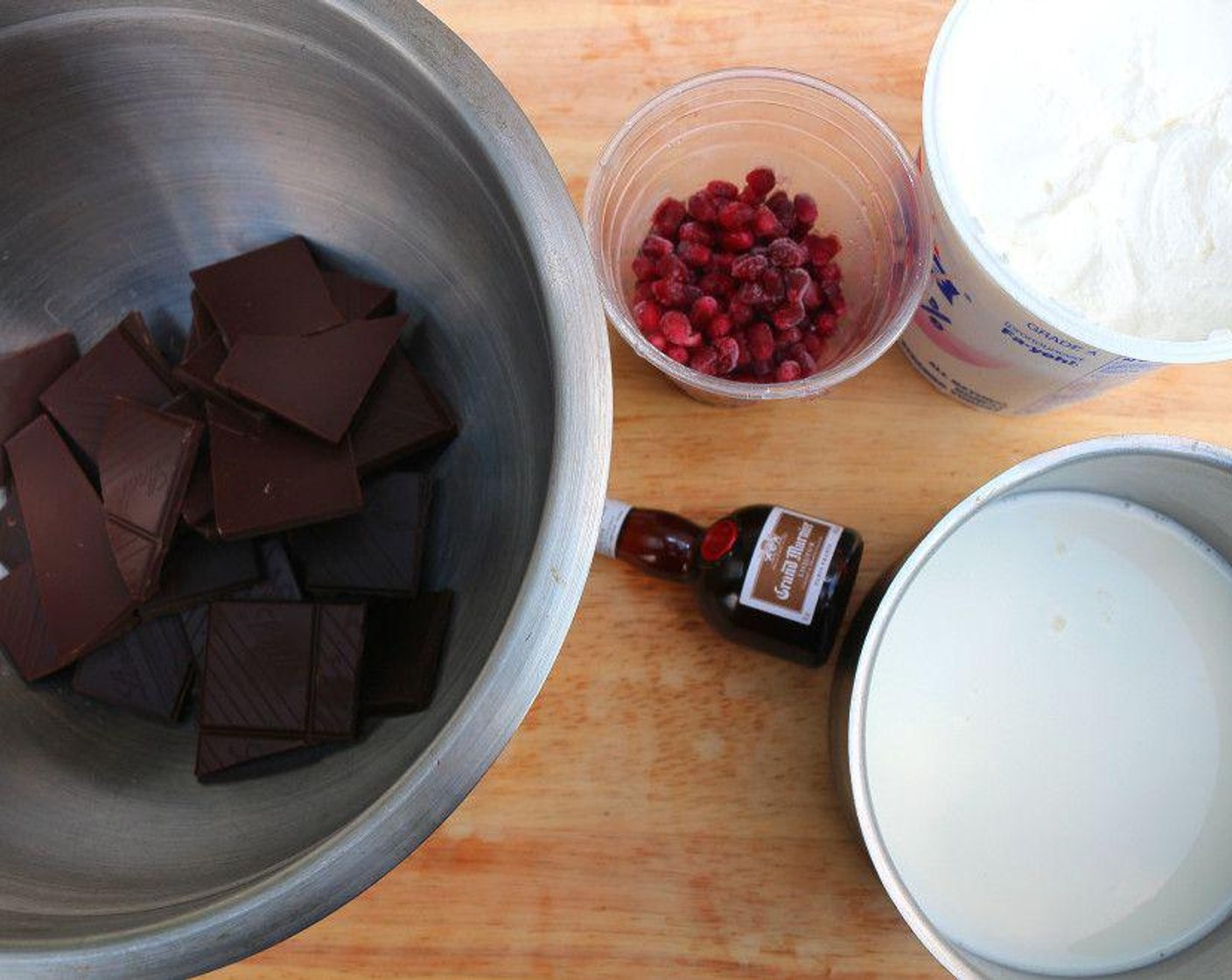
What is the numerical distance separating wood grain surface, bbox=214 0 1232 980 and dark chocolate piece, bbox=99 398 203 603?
46cm

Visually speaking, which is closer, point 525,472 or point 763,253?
point 525,472

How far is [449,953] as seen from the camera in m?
1.12

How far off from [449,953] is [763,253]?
0.91 m

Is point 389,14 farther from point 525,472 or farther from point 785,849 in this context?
point 785,849

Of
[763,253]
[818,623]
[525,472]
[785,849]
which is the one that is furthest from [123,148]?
[785,849]

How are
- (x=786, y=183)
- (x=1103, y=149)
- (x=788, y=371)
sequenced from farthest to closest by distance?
(x=786, y=183)
(x=788, y=371)
(x=1103, y=149)

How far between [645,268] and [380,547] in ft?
1.50

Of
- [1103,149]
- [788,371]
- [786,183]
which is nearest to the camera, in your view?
[1103,149]

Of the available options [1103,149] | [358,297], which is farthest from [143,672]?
[1103,149]

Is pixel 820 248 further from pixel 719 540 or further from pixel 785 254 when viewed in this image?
pixel 719 540

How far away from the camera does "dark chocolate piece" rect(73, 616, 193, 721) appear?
1.05 metres

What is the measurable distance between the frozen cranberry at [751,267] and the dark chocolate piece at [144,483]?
0.63m

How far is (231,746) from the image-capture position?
98 centimetres

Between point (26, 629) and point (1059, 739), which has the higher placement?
point (26, 629)
